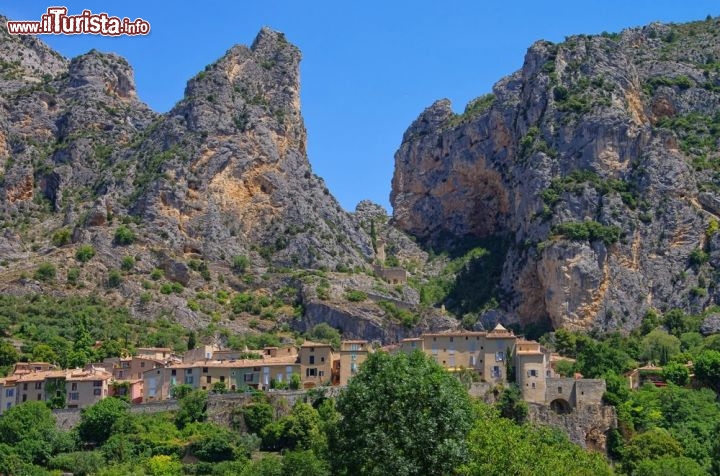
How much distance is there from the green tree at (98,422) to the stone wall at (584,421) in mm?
30247

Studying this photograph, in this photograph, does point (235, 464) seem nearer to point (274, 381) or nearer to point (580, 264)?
point (274, 381)

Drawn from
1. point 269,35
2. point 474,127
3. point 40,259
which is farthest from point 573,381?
point 269,35

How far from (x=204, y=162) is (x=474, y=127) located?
37.7m

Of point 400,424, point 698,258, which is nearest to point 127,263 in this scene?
point 698,258

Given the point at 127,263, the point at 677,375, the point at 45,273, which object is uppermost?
the point at 127,263

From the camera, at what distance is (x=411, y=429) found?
7519 cm

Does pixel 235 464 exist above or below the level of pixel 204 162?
below

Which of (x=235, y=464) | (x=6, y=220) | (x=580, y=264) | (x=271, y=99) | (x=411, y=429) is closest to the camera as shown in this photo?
(x=411, y=429)

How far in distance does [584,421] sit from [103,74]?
99.3 m

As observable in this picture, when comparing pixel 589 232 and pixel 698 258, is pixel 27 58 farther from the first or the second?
pixel 698 258

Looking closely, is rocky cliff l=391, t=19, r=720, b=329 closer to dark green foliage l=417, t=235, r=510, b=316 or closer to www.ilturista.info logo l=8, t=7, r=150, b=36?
dark green foliage l=417, t=235, r=510, b=316

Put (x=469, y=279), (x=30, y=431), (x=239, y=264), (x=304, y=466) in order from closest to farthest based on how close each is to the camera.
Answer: (x=304, y=466) → (x=30, y=431) → (x=239, y=264) → (x=469, y=279)

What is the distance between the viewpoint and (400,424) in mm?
75375

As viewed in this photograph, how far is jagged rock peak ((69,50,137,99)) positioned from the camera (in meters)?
172
